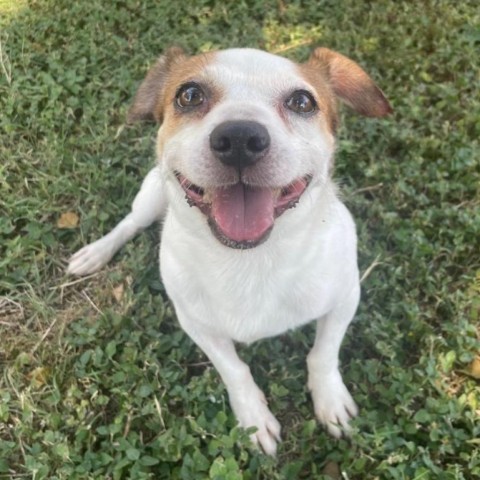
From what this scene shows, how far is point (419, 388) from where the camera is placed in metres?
3.15

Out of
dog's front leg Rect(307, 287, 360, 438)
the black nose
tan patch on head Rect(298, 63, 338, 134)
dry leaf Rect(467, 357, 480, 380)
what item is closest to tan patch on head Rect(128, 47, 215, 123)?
tan patch on head Rect(298, 63, 338, 134)

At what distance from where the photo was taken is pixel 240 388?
3111 mm

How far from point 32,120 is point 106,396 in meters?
2.15

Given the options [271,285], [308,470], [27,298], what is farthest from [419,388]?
[27,298]

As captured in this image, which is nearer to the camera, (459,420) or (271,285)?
(271,285)

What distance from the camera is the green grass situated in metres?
3.11

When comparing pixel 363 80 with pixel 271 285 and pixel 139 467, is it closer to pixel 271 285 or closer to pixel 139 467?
pixel 271 285

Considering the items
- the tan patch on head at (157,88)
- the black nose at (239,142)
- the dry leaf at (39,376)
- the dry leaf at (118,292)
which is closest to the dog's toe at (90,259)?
the dry leaf at (118,292)

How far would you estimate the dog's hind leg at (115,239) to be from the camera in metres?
3.83

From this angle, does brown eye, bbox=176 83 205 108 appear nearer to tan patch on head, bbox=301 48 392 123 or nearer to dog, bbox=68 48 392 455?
dog, bbox=68 48 392 455

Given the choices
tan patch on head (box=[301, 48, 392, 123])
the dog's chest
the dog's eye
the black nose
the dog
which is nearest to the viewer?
the black nose

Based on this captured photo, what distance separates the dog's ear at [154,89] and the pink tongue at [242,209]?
33.2 inches

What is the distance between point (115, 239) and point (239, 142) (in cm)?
191

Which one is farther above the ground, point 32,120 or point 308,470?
point 32,120
